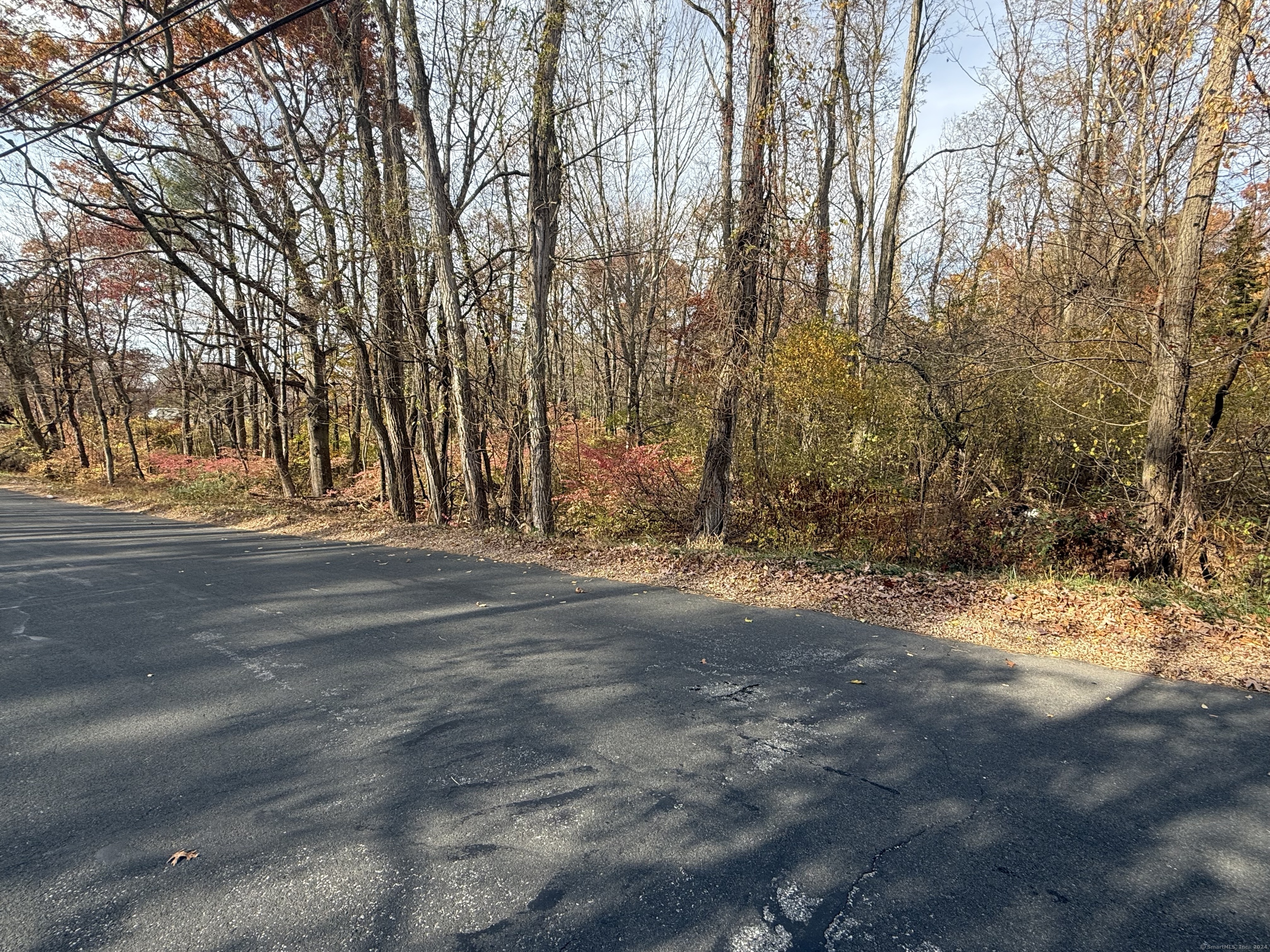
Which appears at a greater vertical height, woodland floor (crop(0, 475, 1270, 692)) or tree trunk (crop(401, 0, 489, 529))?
tree trunk (crop(401, 0, 489, 529))

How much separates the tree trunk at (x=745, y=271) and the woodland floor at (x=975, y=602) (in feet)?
3.80

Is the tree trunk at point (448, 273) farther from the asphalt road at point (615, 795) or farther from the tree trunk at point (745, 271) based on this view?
the asphalt road at point (615, 795)

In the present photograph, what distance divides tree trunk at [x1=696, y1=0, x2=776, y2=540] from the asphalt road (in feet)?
12.7

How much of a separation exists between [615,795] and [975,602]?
16.1 feet

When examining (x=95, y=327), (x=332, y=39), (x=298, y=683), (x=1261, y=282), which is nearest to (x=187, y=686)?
(x=298, y=683)

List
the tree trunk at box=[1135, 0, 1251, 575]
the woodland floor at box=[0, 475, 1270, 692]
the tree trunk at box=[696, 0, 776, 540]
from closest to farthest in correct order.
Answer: the woodland floor at box=[0, 475, 1270, 692], the tree trunk at box=[1135, 0, 1251, 575], the tree trunk at box=[696, 0, 776, 540]

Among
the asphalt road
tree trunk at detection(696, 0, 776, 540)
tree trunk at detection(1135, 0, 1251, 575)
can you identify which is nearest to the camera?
the asphalt road

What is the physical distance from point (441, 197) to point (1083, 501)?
11407 millimetres

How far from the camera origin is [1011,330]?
842cm

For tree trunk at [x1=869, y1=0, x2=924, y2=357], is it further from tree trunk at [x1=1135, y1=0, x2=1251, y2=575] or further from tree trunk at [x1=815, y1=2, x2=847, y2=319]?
tree trunk at [x1=1135, y1=0, x2=1251, y2=575]

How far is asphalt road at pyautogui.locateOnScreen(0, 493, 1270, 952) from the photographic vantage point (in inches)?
89.7

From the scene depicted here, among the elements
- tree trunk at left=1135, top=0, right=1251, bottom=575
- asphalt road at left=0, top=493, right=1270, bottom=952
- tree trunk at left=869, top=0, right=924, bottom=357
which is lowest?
asphalt road at left=0, top=493, right=1270, bottom=952

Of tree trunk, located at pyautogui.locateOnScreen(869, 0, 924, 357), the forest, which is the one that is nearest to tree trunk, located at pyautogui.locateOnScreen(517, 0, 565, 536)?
the forest

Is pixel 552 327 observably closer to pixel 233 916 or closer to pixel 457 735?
pixel 457 735
